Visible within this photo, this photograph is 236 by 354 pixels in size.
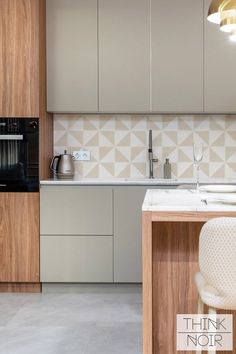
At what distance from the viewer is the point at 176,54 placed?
3.57 metres

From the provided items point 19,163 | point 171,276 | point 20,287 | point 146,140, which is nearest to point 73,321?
point 20,287

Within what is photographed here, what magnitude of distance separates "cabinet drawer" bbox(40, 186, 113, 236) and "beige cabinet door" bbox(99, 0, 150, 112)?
2.53ft

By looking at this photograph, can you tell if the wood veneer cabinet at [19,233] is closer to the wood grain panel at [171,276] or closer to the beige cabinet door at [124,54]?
the beige cabinet door at [124,54]

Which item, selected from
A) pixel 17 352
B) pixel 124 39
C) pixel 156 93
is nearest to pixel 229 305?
pixel 17 352

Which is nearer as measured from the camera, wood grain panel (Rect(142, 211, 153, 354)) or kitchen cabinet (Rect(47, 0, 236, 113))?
wood grain panel (Rect(142, 211, 153, 354))

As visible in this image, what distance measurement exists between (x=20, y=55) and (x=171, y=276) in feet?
7.25

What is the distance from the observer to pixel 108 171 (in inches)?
158

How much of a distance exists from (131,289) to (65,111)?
154cm

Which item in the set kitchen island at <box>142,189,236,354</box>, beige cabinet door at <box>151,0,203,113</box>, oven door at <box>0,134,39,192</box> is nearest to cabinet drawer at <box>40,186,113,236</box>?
oven door at <box>0,134,39,192</box>

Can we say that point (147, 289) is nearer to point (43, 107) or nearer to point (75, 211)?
point (75, 211)

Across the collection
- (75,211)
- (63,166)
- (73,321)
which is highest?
(63,166)

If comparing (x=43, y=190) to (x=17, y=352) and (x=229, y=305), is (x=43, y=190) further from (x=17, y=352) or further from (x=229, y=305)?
(x=229, y=305)

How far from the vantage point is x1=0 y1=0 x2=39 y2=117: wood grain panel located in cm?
338

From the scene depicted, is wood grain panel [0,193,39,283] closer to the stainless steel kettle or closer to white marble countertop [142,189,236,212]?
the stainless steel kettle
